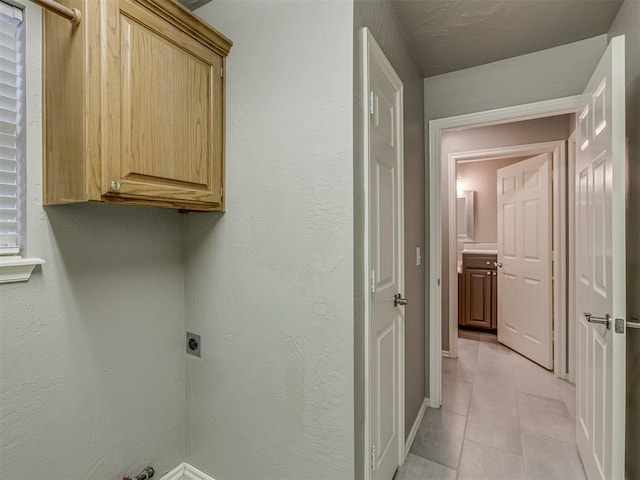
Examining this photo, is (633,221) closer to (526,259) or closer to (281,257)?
(281,257)

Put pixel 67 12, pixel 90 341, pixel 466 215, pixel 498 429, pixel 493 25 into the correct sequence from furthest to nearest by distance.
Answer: pixel 466 215 → pixel 498 429 → pixel 493 25 → pixel 90 341 → pixel 67 12

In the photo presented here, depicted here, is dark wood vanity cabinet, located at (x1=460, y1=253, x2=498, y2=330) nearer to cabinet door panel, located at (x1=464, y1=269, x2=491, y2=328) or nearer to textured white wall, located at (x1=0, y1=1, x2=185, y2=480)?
cabinet door panel, located at (x1=464, y1=269, x2=491, y2=328)

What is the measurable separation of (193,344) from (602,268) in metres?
1.98

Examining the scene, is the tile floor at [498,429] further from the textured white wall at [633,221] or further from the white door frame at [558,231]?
the textured white wall at [633,221]

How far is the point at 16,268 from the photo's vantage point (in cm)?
113

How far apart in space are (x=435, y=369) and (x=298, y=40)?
232cm

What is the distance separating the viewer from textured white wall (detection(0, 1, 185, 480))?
1.17 m

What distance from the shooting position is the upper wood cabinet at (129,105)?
104 cm

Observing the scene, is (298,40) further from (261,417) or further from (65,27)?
(261,417)

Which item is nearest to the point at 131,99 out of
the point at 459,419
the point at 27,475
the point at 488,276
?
the point at 27,475

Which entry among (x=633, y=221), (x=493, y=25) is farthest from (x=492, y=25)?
(x=633, y=221)

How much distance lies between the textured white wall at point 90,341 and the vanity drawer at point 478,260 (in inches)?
144

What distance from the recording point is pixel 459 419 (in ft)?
7.41

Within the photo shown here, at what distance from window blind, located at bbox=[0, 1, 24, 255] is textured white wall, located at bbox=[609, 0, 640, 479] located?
A: 2.56 metres
